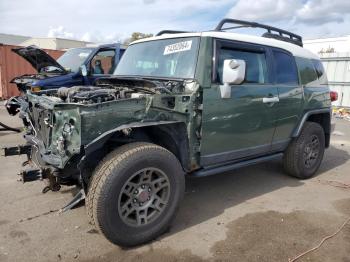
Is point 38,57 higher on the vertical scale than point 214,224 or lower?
higher

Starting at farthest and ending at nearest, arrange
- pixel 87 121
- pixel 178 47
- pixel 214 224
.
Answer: pixel 178 47 → pixel 214 224 → pixel 87 121

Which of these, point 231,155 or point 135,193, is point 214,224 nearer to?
point 231,155

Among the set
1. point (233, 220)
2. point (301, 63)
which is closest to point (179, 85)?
point (233, 220)

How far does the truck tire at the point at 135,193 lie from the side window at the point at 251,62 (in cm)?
136

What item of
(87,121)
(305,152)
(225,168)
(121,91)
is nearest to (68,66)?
(121,91)

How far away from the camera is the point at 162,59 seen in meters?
4.28

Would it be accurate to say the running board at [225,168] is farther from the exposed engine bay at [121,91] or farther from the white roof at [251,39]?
the white roof at [251,39]

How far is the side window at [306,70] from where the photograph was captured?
5.26m

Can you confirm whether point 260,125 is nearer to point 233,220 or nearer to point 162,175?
point 233,220

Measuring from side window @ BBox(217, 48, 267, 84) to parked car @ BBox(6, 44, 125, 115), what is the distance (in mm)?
3723

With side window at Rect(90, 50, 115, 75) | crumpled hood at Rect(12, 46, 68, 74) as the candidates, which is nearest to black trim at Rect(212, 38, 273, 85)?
side window at Rect(90, 50, 115, 75)

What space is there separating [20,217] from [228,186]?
281 cm

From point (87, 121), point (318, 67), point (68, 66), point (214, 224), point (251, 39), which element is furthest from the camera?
point (68, 66)

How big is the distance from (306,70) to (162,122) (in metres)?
2.97
